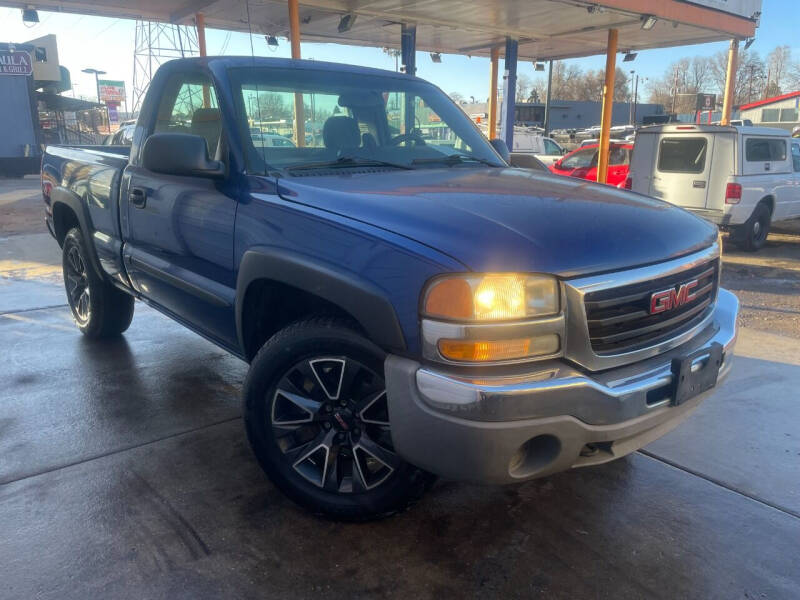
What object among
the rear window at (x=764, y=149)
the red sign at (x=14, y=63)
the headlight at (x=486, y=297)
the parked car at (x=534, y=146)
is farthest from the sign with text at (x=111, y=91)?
the headlight at (x=486, y=297)

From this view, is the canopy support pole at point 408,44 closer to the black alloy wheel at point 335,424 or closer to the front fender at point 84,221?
the front fender at point 84,221

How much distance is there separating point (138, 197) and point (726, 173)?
29.2ft

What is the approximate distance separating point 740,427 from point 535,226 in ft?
7.28

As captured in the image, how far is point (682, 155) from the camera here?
10156mm

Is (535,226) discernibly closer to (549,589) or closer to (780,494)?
(549,589)

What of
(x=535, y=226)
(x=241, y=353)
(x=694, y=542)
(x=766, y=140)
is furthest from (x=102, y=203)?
(x=766, y=140)

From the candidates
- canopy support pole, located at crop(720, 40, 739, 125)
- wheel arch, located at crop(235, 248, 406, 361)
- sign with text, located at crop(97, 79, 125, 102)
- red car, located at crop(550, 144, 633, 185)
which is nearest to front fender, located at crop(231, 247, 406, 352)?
wheel arch, located at crop(235, 248, 406, 361)

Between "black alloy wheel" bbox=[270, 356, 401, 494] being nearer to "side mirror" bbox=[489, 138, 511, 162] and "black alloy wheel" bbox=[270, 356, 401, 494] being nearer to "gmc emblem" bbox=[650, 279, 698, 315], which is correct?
"gmc emblem" bbox=[650, 279, 698, 315]

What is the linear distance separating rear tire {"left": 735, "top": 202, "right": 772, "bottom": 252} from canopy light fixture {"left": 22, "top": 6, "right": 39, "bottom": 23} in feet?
40.1

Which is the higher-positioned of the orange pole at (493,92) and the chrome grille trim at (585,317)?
the orange pole at (493,92)

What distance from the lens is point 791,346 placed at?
16.6 feet

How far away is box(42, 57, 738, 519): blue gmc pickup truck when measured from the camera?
2.04 meters

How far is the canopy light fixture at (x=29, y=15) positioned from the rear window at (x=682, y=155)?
35.7 feet

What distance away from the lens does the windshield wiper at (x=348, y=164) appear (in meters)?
2.97
